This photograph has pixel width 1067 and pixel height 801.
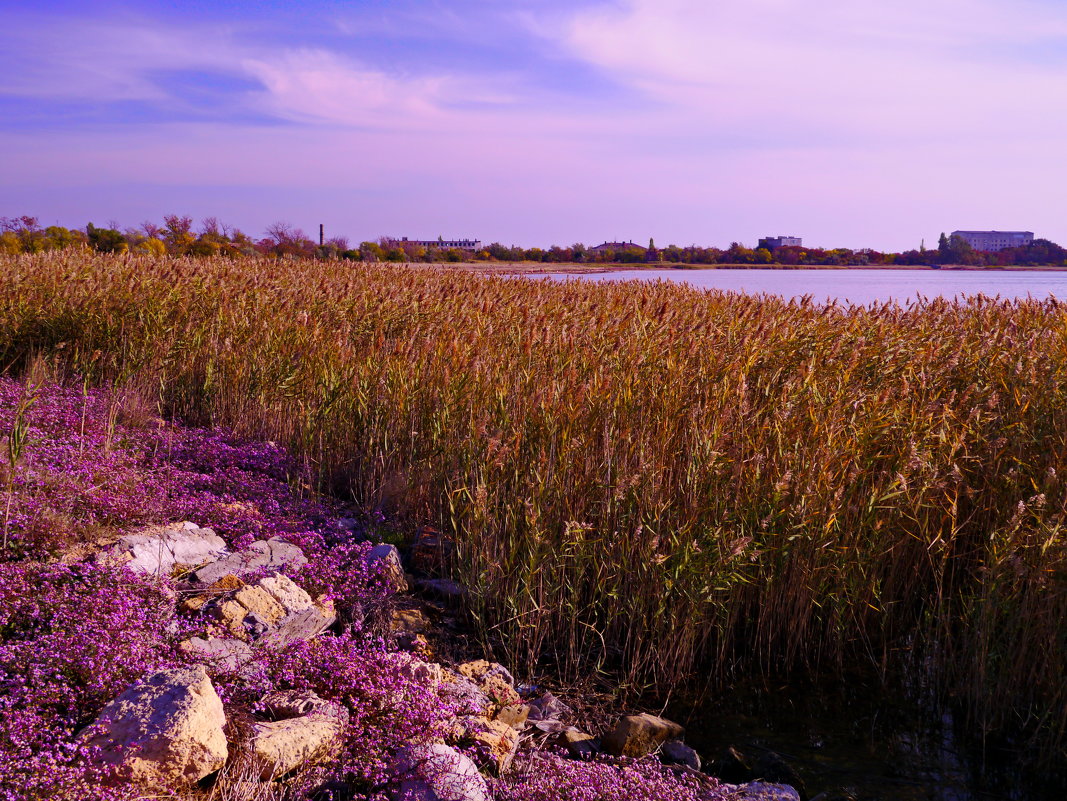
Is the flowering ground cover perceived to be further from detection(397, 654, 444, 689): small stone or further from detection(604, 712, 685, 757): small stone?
detection(604, 712, 685, 757): small stone

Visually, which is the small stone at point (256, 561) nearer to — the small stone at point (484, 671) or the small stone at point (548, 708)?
the small stone at point (484, 671)

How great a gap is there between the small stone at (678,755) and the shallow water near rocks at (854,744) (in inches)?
7.0

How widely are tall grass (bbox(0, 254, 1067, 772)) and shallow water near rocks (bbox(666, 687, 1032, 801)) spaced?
19 cm

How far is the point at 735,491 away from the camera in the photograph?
407cm

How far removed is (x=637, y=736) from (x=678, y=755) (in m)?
0.19

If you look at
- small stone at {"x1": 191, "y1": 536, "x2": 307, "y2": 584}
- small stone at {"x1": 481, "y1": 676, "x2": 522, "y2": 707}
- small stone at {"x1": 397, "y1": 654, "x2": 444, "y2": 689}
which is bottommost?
small stone at {"x1": 481, "y1": 676, "x2": 522, "y2": 707}

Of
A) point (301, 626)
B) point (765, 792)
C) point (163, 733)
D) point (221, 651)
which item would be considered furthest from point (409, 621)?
point (765, 792)

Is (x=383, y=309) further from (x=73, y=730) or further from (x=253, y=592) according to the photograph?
(x=73, y=730)

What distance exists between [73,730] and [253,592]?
3.52ft

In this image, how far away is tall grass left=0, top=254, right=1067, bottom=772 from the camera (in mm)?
3812

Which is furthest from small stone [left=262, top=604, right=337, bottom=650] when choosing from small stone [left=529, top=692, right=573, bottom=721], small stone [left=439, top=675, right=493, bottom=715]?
small stone [left=529, top=692, right=573, bottom=721]

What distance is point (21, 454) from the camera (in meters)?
4.58

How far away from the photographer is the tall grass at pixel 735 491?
150 inches

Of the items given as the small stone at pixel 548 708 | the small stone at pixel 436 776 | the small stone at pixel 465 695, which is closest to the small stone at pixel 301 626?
Answer: the small stone at pixel 465 695
